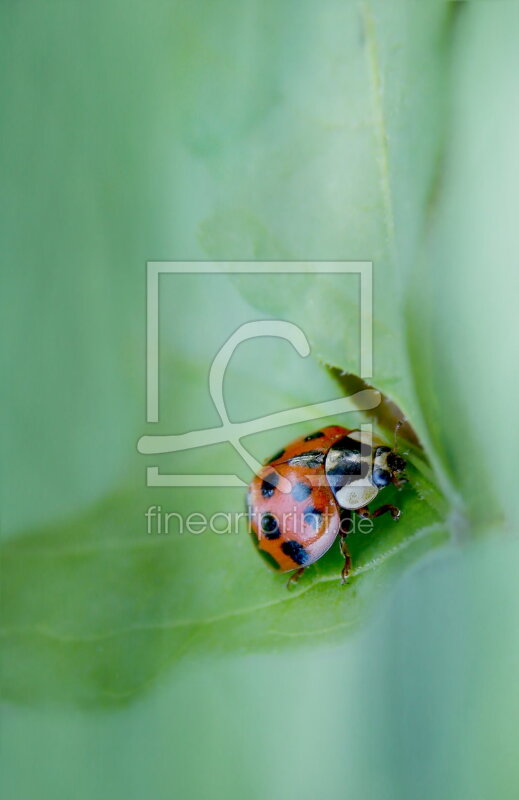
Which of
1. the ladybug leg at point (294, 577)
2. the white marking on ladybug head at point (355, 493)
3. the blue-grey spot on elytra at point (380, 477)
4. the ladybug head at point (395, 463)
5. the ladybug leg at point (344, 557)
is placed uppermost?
the ladybug head at point (395, 463)

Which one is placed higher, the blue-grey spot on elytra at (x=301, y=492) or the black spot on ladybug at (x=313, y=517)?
the blue-grey spot on elytra at (x=301, y=492)

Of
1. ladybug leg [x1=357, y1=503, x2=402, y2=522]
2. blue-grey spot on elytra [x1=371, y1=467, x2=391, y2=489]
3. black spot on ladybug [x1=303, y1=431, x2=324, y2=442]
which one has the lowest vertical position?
ladybug leg [x1=357, y1=503, x2=402, y2=522]

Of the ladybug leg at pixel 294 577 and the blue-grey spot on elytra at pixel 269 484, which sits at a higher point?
the blue-grey spot on elytra at pixel 269 484

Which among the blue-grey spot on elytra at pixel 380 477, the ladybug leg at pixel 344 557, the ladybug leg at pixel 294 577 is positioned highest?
the blue-grey spot on elytra at pixel 380 477

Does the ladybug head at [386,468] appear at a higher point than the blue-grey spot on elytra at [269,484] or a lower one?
higher

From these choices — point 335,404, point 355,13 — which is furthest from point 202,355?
point 355,13

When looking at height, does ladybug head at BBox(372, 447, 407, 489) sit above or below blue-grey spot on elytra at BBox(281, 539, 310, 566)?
above
